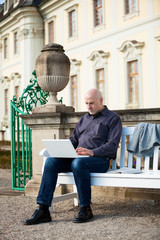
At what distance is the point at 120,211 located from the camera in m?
4.37

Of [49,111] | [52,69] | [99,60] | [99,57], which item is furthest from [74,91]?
[49,111]

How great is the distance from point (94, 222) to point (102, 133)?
896 millimetres

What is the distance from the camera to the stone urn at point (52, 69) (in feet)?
18.2

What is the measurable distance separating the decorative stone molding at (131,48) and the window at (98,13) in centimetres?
221

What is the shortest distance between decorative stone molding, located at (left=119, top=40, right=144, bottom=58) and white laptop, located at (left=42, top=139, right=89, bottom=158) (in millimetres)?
12860

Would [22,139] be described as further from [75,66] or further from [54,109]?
[75,66]

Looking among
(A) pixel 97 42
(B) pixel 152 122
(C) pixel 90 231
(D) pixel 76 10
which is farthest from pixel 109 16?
(C) pixel 90 231

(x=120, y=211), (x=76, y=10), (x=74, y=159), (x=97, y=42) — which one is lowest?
(x=120, y=211)

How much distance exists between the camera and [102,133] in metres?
4.27

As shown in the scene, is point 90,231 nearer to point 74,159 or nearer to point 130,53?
point 74,159

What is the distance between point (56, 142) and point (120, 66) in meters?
13.9

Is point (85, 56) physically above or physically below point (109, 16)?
below

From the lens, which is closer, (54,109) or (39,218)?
(39,218)

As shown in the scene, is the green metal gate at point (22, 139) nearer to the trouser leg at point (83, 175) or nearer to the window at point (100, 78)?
the trouser leg at point (83, 175)
